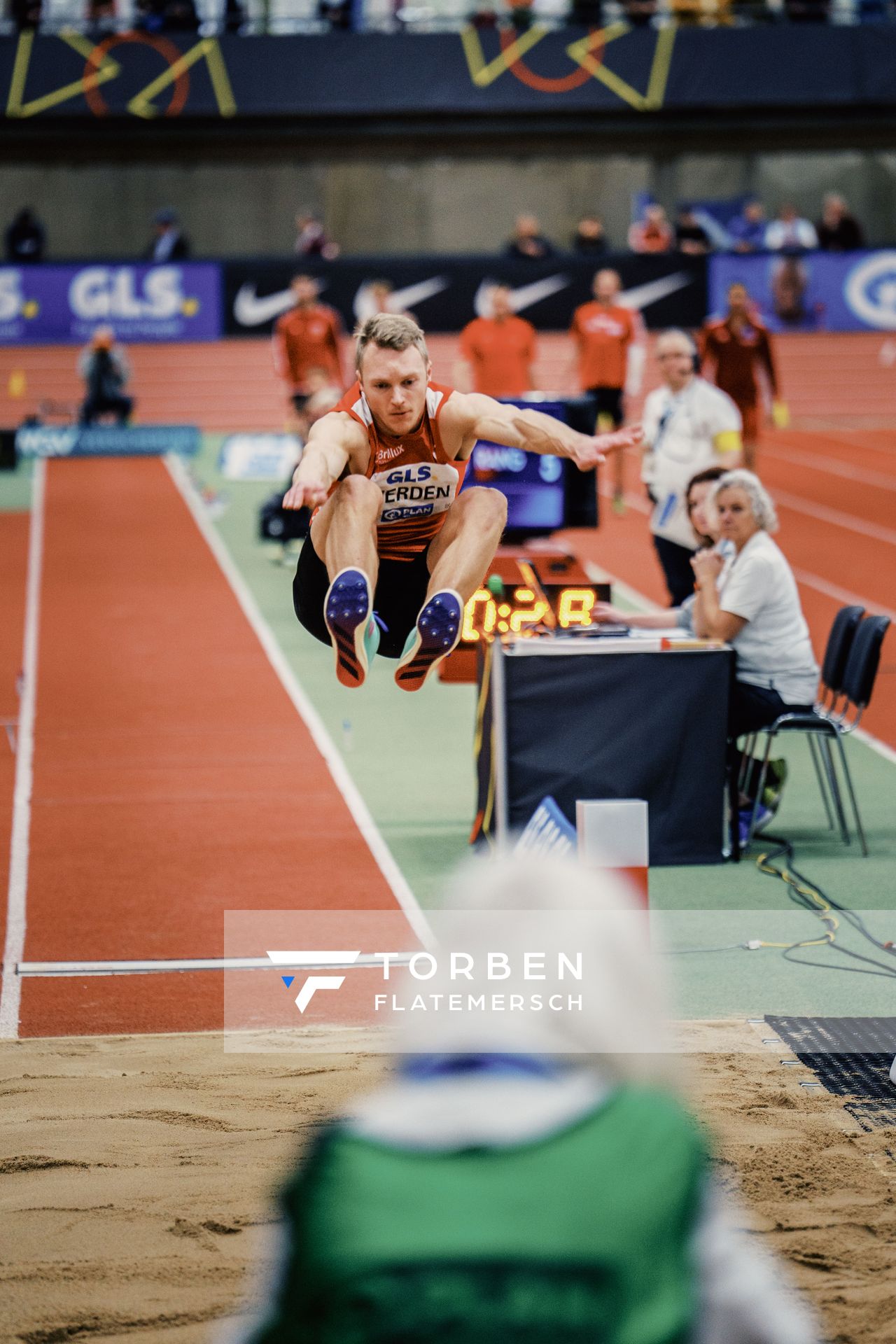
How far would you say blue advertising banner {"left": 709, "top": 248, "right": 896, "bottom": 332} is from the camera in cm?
2453

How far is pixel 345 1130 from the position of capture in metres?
1.71

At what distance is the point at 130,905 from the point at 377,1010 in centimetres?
162

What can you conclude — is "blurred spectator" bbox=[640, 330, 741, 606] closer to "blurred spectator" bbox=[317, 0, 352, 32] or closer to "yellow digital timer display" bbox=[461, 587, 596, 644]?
"yellow digital timer display" bbox=[461, 587, 596, 644]

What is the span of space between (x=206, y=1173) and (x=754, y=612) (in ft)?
12.4

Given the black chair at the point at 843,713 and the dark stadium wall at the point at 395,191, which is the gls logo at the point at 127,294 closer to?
the dark stadium wall at the point at 395,191

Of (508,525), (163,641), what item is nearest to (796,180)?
(163,641)

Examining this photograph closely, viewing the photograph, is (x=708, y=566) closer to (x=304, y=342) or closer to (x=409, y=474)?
(x=409, y=474)

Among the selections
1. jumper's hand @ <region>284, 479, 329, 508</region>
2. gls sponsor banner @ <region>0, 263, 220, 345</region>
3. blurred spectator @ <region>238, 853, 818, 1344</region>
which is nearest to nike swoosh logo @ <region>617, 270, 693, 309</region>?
gls sponsor banner @ <region>0, 263, 220, 345</region>

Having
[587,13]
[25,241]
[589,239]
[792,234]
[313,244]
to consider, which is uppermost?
[587,13]

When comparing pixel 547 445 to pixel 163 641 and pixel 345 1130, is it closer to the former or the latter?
pixel 345 1130

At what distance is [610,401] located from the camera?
1720cm

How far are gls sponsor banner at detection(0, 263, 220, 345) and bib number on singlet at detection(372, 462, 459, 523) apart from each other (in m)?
19.3

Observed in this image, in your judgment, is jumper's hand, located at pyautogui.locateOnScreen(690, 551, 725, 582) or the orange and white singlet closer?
the orange and white singlet

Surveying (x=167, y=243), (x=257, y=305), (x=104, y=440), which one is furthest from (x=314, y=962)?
(x=167, y=243)
